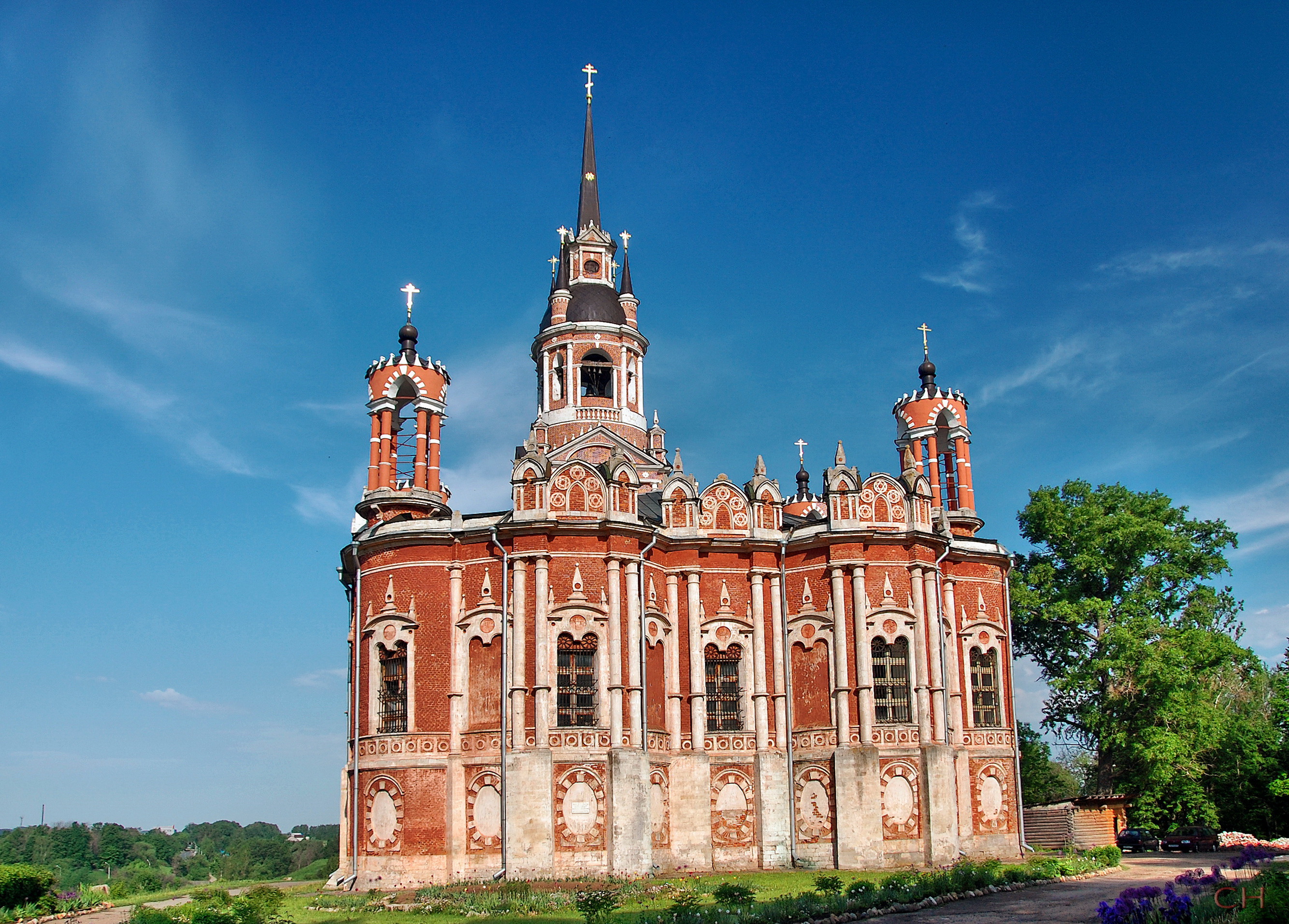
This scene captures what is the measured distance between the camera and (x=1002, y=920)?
19.3 m

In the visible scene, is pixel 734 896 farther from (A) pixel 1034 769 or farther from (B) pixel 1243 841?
(A) pixel 1034 769

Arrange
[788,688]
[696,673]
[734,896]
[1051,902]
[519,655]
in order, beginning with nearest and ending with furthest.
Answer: [734,896], [1051,902], [519,655], [696,673], [788,688]

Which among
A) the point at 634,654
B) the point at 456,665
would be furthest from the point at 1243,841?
the point at 456,665

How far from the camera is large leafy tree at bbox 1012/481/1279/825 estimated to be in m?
36.8

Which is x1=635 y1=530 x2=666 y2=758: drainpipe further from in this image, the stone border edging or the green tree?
the green tree

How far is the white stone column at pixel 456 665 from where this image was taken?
29828 mm

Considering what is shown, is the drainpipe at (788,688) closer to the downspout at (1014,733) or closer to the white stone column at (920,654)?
the white stone column at (920,654)

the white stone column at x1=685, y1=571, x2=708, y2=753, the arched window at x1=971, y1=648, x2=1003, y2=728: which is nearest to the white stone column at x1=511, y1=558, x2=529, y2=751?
the white stone column at x1=685, y1=571, x2=708, y2=753

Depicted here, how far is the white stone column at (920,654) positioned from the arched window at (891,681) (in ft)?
0.86

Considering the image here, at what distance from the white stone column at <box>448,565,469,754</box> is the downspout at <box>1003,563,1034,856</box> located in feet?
52.5

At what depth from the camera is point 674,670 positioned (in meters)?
31.8

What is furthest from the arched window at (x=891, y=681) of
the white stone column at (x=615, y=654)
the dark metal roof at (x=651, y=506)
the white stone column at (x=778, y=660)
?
the white stone column at (x=615, y=654)

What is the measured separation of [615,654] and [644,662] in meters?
0.94

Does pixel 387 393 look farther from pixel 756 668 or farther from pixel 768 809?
pixel 768 809
